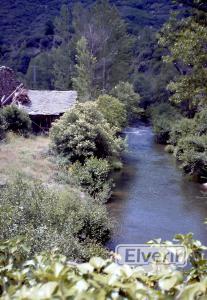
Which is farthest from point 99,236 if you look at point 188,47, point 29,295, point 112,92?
point 112,92

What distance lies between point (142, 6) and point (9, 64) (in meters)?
35.0

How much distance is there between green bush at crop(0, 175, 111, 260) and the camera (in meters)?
7.68

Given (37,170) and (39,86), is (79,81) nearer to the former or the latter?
(39,86)

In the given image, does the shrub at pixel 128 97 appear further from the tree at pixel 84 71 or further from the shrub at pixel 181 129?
the shrub at pixel 181 129

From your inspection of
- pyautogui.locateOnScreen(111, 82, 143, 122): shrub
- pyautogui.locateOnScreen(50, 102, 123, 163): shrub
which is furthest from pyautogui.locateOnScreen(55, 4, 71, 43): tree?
pyautogui.locateOnScreen(50, 102, 123, 163): shrub

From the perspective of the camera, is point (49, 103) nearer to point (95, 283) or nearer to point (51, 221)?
point (51, 221)

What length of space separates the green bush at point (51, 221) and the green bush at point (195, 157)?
9175 mm

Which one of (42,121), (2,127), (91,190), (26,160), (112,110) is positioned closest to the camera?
(91,190)

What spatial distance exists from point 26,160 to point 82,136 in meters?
3.09

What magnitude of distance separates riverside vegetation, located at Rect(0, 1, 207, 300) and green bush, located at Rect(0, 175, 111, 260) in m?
0.03

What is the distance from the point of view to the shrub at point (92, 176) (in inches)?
621

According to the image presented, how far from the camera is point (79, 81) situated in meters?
36.4

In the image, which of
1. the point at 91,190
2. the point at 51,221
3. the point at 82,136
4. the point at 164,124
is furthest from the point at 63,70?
the point at 51,221

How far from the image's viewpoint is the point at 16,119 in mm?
24672
